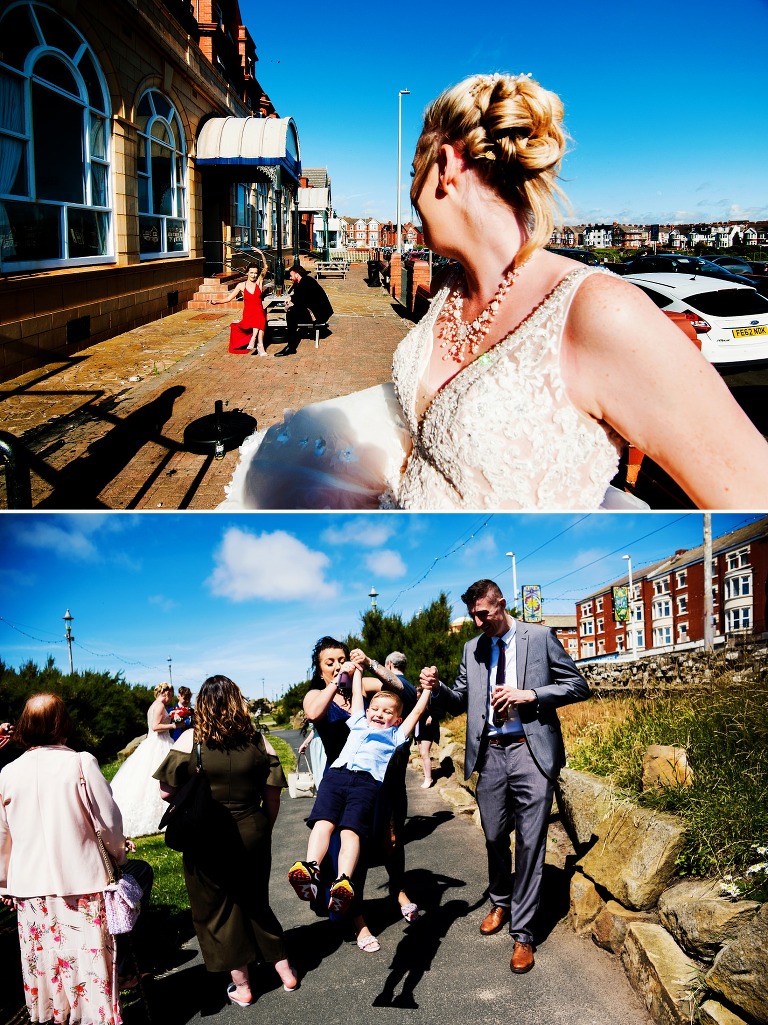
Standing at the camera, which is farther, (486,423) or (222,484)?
(222,484)

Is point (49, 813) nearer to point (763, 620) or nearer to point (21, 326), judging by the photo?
point (763, 620)

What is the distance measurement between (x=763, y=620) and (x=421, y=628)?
102cm

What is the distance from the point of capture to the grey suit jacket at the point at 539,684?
2.44m

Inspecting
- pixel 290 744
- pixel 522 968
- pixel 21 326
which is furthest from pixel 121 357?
pixel 522 968

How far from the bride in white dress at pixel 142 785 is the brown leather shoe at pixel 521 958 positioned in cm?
150

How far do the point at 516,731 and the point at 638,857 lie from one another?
660 mm

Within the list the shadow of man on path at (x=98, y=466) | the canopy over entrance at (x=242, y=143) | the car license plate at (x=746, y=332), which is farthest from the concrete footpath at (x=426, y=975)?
the canopy over entrance at (x=242, y=143)

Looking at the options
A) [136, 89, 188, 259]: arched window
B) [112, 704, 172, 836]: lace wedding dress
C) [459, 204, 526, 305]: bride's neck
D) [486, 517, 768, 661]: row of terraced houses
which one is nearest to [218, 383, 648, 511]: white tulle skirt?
[459, 204, 526, 305]: bride's neck

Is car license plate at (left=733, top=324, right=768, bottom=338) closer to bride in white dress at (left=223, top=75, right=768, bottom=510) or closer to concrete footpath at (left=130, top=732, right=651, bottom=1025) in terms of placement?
concrete footpath at (left=130, top=732, right=651, bottom=1025)

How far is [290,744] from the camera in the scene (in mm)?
3482

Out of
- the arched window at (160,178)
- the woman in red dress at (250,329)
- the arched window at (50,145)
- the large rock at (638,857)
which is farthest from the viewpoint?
the arched window at (160,178)

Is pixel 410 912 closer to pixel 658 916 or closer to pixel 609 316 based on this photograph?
pixel 658 916

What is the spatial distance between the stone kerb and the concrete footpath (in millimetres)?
83

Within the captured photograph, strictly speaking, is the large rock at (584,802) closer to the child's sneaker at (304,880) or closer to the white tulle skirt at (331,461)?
the child's sneaker at (304,880)
